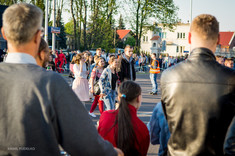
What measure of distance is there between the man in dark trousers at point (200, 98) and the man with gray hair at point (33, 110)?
84 cm

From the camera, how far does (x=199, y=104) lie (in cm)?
205

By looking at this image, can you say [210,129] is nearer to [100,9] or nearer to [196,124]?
[196,124]

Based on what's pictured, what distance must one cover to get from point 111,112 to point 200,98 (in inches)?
46.4

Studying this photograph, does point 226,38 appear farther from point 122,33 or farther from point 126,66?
point 126,66

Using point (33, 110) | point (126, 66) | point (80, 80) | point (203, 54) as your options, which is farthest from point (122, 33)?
point (33, 110)

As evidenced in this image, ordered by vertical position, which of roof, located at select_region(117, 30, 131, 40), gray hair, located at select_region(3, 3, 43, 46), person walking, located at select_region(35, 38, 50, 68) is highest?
roof, located at select_region(117, 30, 131, 40)

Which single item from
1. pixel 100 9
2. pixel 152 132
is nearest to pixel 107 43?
pixel 100 9

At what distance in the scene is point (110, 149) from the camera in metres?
1.58

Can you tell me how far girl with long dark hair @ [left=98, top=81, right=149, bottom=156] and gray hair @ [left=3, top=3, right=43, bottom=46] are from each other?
1.58 m

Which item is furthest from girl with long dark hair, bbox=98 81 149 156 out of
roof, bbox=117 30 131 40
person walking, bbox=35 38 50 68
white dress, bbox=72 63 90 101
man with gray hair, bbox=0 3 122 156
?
roof, bbox=117 30 131 40

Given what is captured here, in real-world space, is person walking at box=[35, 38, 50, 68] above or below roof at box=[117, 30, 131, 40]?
below

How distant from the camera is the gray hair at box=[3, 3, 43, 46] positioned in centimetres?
149

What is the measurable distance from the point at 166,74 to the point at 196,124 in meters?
0.48

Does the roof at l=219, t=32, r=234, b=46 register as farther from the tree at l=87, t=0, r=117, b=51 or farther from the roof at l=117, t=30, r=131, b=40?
the tree at l=87, t=0, r=117, b=51
